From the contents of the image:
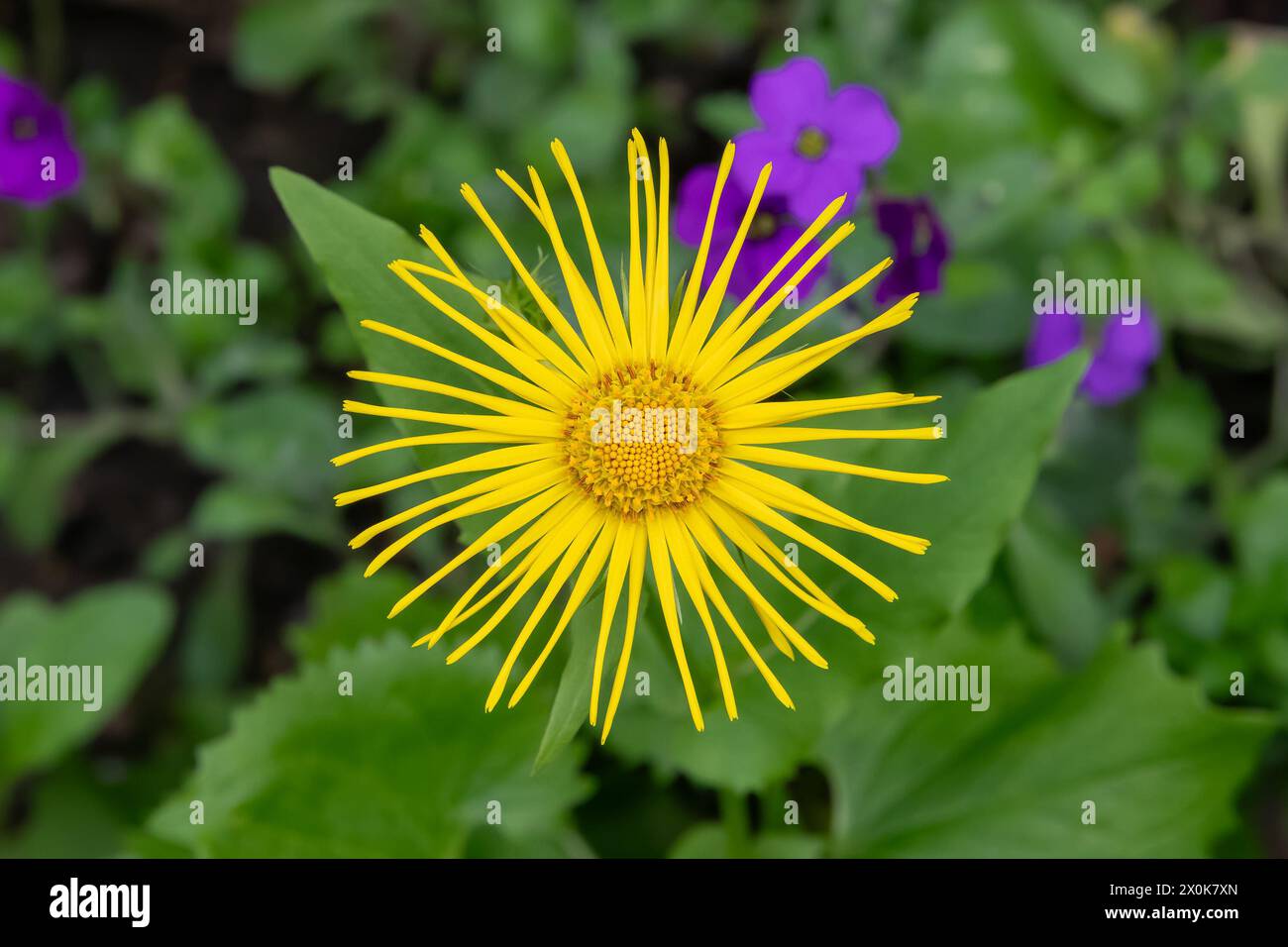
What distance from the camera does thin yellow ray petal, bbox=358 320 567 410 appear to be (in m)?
1.40

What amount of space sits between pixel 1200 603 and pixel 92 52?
10.6 feet

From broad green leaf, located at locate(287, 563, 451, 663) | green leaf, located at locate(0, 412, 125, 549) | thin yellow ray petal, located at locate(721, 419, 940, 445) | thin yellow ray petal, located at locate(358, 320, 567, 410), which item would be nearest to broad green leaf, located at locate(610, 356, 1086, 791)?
thin yellow ray petal, located at locate(721, 419, 940, 445)

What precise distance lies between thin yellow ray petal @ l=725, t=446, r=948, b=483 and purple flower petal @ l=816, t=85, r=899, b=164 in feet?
2.19

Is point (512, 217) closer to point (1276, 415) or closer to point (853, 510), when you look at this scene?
point (853, 510)

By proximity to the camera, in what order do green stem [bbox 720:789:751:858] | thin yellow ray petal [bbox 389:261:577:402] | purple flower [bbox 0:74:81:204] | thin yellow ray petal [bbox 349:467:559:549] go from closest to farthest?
thin yellow ray petal [bbox 349:467:559:549]
thin yellow ray petal [bbox 389:261:577:402]
green stem [bbox 720:789:751:858]
purple flower [bbox 0:74:81:204]

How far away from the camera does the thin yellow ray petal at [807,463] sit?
1372 millimetres

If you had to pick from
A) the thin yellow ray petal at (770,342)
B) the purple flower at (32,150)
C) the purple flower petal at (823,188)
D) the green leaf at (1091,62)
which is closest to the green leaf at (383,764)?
the thin yellow ray petal at (770,342)

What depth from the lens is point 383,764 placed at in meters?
2.05

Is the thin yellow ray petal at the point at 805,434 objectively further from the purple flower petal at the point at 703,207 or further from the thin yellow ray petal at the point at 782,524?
the purple flower petal at the point at 703,207

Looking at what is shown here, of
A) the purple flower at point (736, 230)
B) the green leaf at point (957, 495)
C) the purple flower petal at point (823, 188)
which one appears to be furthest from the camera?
the purple flower at point (736, 230)

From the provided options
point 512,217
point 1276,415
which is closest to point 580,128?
point 512,217

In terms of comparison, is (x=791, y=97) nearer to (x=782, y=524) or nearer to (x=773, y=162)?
(x=773, y=162)

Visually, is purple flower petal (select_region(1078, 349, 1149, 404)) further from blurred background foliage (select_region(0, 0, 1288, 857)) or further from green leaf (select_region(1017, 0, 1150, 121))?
green leaf (select_region(1017, 0, 1150, 121))

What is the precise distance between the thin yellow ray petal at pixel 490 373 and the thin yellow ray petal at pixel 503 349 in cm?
1
